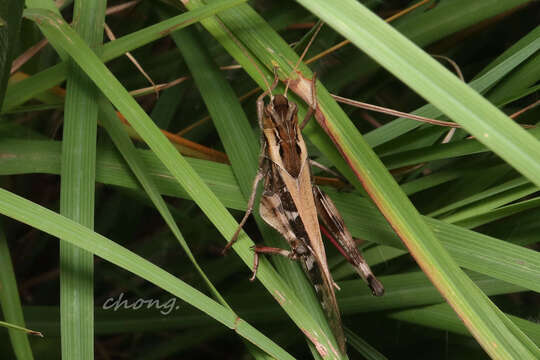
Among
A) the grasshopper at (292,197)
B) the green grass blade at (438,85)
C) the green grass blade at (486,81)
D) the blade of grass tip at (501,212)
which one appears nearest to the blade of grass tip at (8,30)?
the grasshopper at (292,197)

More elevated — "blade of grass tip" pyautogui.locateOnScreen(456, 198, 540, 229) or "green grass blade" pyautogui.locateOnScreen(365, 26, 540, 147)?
"green grass blade" pyautogui.locateOnScreen(365, 26, 540, 147)

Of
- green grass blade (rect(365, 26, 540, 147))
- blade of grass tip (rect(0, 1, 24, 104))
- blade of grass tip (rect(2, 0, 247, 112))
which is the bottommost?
green grass blade (rect(365, 26, 540, 147))

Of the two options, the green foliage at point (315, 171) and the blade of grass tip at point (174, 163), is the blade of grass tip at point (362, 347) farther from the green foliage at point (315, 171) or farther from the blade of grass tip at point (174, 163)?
the blade of grass tip at point (174, 163)

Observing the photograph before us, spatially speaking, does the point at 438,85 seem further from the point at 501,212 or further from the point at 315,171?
the point at 315,171

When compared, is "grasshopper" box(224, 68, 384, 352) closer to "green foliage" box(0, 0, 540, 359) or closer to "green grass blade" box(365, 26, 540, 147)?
"green foliage" box(0, 0, 540, 359)

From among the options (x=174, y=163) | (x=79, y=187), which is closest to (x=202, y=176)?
(x=174, y=163)

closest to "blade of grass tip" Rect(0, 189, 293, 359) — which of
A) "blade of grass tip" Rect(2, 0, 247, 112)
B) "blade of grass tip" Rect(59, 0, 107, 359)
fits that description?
"blade of grass tip" Rect(59, 0, 107, 359)

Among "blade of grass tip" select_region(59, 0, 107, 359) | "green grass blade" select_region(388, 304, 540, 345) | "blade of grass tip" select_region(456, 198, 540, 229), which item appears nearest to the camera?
"blade of grass tip" select_region(59, 0, 107, 359)
